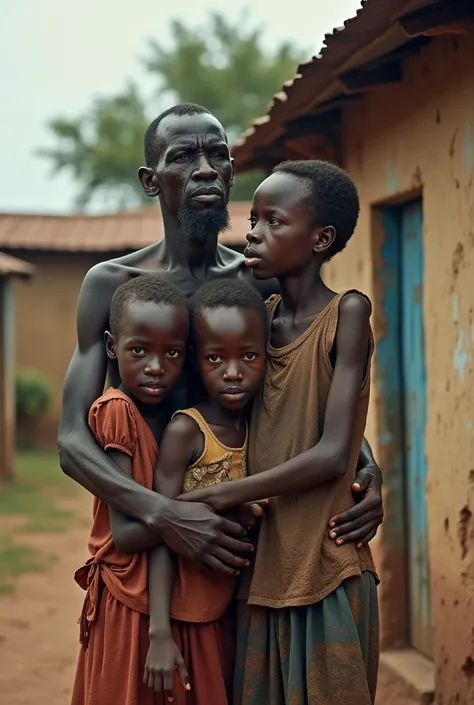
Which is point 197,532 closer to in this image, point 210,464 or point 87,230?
point 210,464

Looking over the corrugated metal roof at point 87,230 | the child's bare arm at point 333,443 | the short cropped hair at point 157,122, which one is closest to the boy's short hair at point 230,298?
the child's bare arm at point 333,443

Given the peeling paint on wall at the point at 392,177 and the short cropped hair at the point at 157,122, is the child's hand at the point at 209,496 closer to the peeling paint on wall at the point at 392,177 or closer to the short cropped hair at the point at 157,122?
the short cropped hair at the point at 157,122

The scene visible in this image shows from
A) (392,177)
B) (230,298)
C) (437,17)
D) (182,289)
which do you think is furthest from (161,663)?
(392,177)

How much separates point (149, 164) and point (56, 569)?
603cm

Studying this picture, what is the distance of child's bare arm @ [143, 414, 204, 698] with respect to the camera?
2.58 meters

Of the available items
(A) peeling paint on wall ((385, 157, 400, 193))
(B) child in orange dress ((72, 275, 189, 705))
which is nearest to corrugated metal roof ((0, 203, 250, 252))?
(A) peeling paint on wall ((385, 157, 400, 193))

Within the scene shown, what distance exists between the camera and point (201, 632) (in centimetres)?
272

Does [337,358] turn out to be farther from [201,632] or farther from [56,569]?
[56,569]

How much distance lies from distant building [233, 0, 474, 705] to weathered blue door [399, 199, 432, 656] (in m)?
0.01

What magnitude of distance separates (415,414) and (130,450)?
114 inches

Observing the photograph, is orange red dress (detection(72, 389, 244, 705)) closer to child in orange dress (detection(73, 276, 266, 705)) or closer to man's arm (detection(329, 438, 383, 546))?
child in orange dress (detection(73, 276, 266, 705))

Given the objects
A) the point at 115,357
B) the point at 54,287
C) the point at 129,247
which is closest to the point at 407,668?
the point at 115,357

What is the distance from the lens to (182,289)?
313 centimetres

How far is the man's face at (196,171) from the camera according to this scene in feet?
9.76
